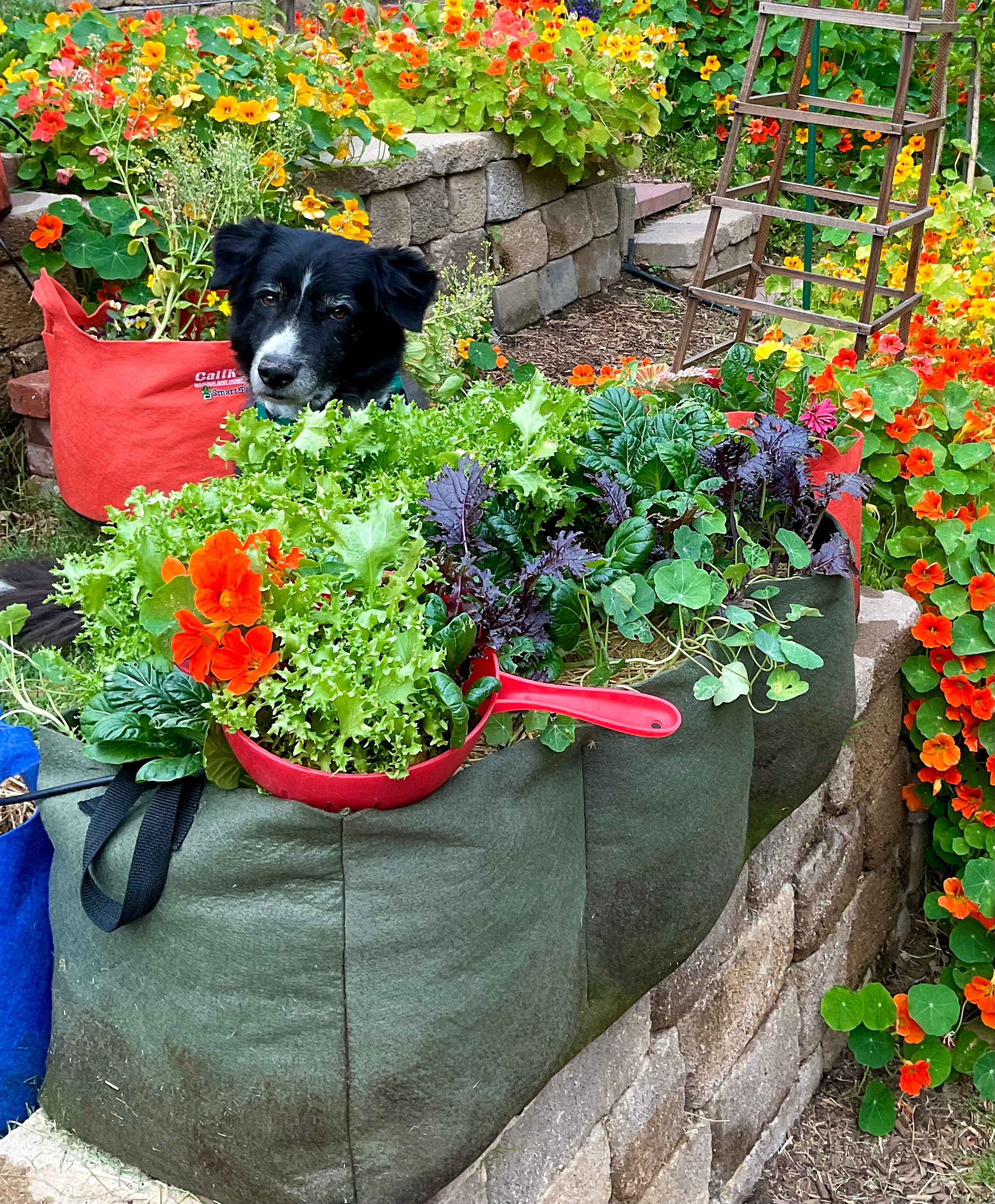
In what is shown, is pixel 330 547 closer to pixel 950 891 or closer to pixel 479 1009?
pixel 479 1009

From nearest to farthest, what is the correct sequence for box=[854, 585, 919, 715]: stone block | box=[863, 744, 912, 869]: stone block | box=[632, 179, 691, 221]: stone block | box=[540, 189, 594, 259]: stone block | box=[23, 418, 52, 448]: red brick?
box=[854, 585, 919, 715]: stone block < box=[863, 744, 912, 869]: stone block < box=[23, 418, 52, 448]: red brick < box=[540, 189, 594, 259]: stone block < box=[632, 179, 691, 221]: stone block

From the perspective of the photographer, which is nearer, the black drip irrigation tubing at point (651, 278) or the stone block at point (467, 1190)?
the stone block at point (467, 1190)

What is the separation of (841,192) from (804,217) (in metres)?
0.15

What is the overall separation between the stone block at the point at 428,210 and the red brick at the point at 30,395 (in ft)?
5.54

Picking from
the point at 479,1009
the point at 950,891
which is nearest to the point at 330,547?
the point at 479,1009

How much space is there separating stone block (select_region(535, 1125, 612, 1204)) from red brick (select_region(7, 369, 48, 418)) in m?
2.50

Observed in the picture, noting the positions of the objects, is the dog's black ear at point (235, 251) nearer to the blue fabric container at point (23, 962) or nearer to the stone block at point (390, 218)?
the stone block at point (390, 218)

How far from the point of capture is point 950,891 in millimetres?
2414

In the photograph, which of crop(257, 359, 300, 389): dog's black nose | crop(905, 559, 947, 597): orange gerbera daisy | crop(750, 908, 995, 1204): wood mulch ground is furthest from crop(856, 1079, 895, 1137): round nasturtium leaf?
crop(257, 359, 300, 389): dog's black nose

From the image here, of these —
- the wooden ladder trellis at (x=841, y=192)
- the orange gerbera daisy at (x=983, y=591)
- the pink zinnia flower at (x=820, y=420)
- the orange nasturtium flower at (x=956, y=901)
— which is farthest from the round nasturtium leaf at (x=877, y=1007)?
the wooden ladder trellis at (x=841, y=192)

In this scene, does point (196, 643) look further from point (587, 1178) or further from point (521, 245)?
point (521, 245)

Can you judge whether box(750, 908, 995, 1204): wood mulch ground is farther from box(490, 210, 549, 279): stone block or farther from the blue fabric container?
box(490, 210, 549, 279): stone block

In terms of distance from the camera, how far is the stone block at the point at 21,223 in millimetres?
3148

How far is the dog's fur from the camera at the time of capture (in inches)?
106
